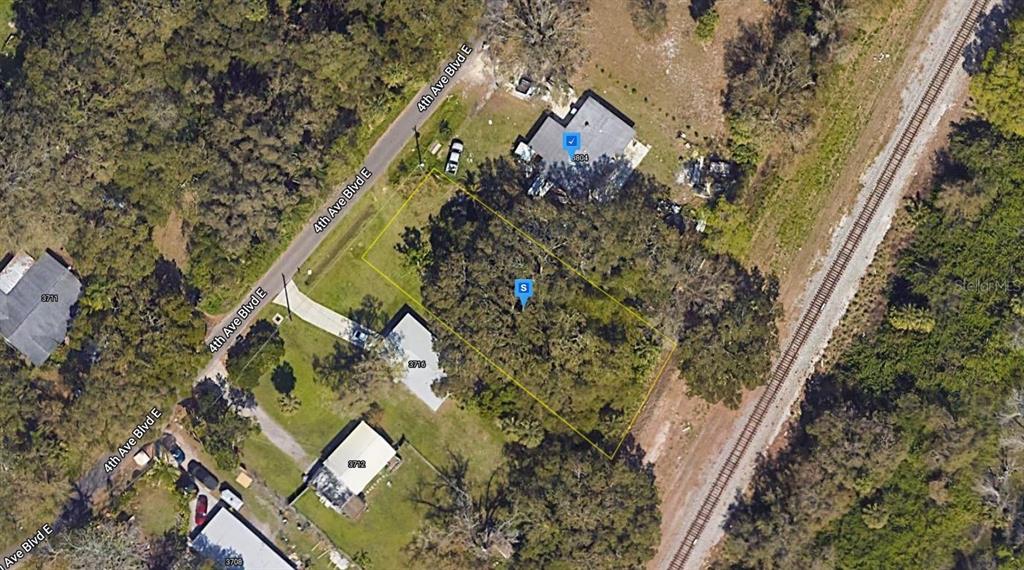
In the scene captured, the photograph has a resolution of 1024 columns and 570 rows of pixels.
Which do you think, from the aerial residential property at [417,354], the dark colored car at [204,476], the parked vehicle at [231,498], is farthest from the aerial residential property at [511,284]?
the dark colored car at [204,476]

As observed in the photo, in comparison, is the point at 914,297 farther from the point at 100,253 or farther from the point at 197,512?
the point at 100,253

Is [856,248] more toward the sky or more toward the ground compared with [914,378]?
more toward the sky

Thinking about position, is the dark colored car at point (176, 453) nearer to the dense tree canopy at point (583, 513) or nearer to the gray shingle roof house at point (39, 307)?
the gray shingle roof house at point (39, 307)

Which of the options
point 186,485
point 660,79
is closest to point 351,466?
point 186,485

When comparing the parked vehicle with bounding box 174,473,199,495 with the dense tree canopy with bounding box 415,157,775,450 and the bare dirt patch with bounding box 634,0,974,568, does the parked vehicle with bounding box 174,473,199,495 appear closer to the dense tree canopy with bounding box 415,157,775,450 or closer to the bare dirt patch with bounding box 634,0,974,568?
the dense tree canopy with bounding box 415,157,775,450

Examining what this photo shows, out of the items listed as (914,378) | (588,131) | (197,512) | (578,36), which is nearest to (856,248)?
(914,378)
